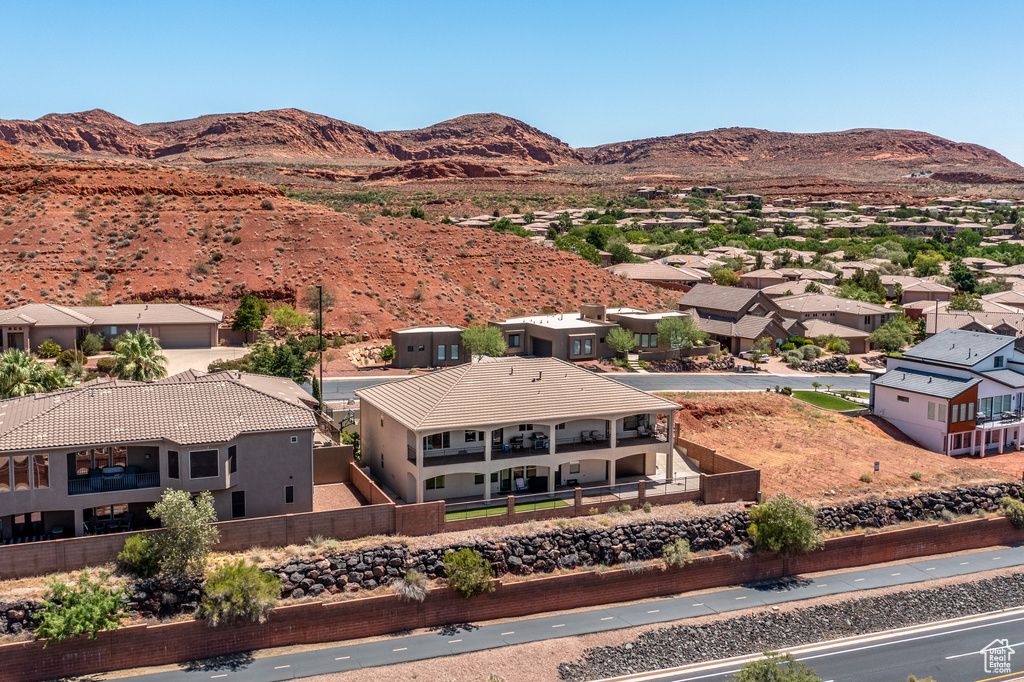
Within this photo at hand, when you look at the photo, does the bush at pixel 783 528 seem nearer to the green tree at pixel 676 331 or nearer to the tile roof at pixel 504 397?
the tile roof at pixel 504 397

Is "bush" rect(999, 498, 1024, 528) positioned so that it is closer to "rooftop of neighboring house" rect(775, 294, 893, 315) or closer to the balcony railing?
the balcony railing

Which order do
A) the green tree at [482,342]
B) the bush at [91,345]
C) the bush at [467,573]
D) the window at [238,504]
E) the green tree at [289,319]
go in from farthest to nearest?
the green tree at [289,319]
the green tree at [482,342]
the bush at [91,345]
the window at [238,504]
the bush at [467,573]

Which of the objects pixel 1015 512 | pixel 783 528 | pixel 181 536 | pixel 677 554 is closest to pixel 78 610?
pixel 181 536

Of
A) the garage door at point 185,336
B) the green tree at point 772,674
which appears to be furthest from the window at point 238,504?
the garage door at point 185,336

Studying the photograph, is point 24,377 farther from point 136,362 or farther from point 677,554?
point 677,554

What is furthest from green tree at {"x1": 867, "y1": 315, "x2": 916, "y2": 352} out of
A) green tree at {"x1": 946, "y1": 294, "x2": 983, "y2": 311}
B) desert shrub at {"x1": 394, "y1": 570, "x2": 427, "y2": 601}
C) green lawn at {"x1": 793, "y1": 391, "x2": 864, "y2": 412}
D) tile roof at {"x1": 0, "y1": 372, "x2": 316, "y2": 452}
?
desert shrub at {"x1": 394, "y1": 570, "x2": 427, "y2": 601}

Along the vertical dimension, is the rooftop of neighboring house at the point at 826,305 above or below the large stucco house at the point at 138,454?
above
